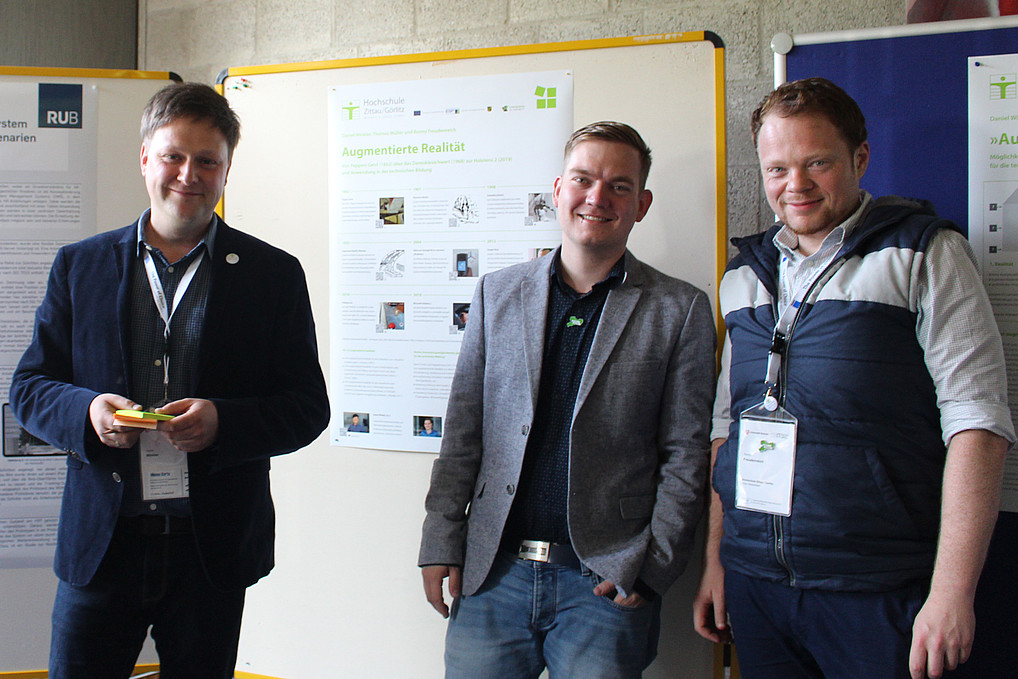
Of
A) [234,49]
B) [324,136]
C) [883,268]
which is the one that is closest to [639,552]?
[883,268]

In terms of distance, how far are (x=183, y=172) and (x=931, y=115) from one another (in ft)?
5.54

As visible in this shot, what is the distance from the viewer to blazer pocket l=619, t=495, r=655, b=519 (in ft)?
4.82

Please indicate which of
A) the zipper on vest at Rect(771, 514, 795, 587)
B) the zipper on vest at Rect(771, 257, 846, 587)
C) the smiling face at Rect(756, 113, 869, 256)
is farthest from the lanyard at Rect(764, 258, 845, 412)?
the zipper on vest at Rect(771, 514, 795, 587)

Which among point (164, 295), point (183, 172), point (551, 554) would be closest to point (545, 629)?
point (551, 554)

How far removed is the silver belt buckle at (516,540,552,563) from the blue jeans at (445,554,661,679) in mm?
15

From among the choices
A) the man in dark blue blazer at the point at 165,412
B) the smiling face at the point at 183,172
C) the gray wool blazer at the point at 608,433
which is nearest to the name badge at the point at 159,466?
the man in dark blue blazer at the point at 165,412

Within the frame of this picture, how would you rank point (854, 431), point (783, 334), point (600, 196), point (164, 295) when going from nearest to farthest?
point (854, 431)
point (783, 334)
point (164, 295)
point (600, 196)

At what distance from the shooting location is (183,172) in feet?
4.61

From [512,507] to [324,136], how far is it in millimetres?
1306

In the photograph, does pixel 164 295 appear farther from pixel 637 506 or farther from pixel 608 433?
pixel 637 506

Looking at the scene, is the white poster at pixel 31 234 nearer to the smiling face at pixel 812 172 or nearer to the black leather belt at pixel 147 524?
the black leather belt at pixel 147 524

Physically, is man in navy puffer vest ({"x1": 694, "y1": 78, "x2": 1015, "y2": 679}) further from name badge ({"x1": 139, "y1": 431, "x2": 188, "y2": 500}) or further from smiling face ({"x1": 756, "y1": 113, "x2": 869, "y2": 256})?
name badge ({"x1": 139, "y1": 431, "x2": 188, "y2": 500})

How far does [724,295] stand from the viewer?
1508mm

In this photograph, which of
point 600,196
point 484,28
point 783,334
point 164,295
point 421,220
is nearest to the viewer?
point 783,334
